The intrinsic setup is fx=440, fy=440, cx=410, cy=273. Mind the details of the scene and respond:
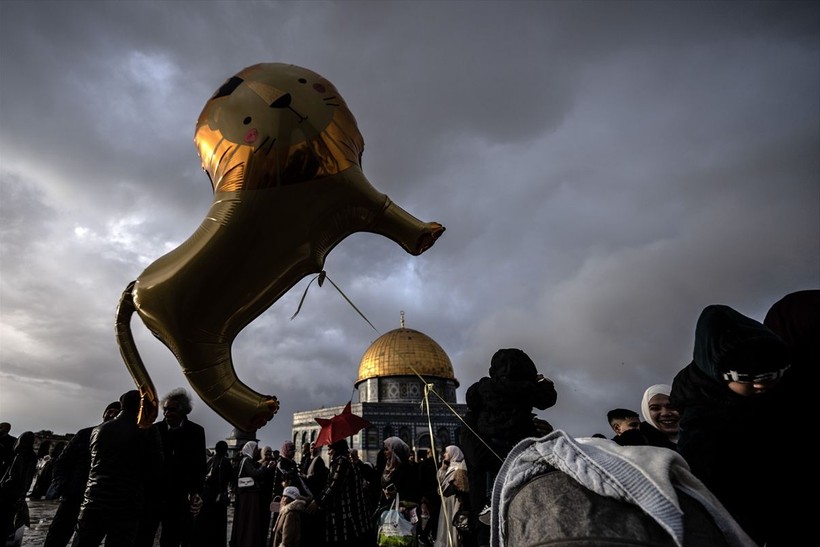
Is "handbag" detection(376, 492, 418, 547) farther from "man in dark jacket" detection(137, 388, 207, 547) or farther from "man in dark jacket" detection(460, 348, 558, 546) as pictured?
"man in dark jacket" detection(137, 388, 207, 547)

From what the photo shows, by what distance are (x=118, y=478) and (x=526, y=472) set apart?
3.46 m

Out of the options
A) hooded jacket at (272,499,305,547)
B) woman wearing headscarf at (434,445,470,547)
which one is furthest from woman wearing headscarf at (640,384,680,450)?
hooded jacket at (272,499,305,547)

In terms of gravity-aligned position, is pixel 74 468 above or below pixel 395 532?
above

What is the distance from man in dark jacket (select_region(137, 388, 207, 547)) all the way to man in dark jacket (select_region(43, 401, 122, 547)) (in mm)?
Result: 535

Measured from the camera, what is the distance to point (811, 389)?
4.38 ft

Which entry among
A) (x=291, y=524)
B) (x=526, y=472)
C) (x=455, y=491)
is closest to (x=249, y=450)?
(x=291, y=524)

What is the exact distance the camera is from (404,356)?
101ft

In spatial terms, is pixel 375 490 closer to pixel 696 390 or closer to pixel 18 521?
pixel 18 521

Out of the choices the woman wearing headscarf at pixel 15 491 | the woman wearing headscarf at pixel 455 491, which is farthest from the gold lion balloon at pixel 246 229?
the woman wearing headscarf at pixel 15 491

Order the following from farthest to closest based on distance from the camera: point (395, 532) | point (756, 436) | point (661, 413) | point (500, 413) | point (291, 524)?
point (291, 524) → point (395, 532) → point (661, 413) → point (500, 413) → point (756, 436)

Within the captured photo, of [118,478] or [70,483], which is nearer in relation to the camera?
[118,478]

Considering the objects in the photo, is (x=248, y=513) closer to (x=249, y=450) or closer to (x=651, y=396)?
(x=249, y=450)

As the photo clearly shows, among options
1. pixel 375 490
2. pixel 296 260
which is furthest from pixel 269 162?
pixel 375 490

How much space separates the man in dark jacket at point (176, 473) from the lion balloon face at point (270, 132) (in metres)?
2.76
